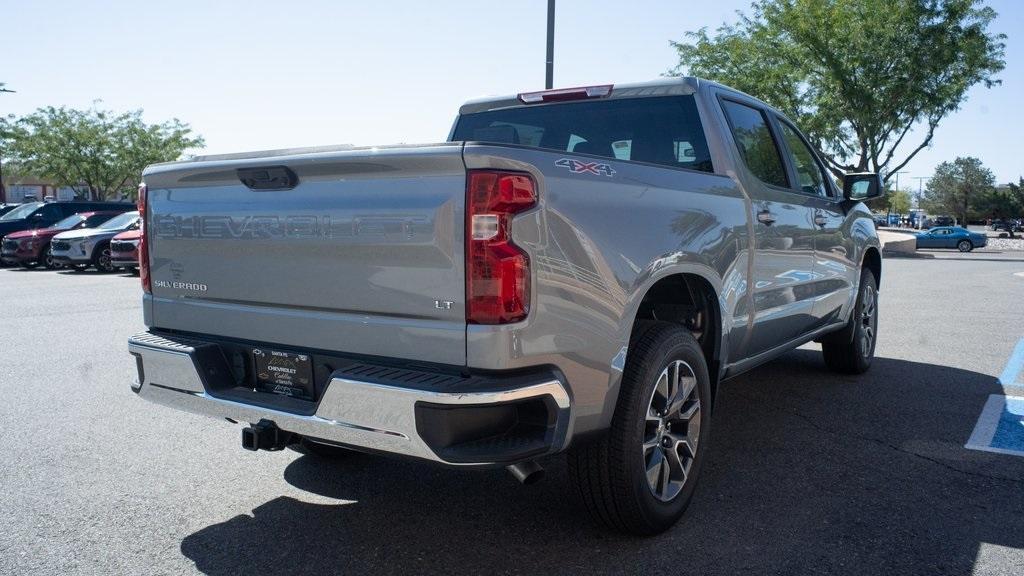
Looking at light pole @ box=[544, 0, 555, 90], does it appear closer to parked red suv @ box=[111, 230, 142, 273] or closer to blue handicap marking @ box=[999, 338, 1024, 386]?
blue handicap marking @ box=[999, 338, 1024, 386]

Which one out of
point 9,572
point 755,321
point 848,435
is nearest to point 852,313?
point 848,435

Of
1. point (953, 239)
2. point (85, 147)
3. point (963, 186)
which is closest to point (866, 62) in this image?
point (953, 239)

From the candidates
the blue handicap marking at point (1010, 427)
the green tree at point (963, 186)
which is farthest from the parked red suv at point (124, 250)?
the green tree at point (963, 186)

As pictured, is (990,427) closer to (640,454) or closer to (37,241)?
(640,454)

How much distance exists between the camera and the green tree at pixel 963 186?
104m

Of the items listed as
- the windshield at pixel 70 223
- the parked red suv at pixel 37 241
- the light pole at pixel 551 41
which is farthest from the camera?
the windshield at pixel 70 223

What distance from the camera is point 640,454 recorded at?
3123 millimetres

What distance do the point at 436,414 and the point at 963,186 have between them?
118309 millimetres

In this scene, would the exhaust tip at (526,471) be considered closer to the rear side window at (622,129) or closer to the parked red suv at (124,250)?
the rear side window at (622,129)

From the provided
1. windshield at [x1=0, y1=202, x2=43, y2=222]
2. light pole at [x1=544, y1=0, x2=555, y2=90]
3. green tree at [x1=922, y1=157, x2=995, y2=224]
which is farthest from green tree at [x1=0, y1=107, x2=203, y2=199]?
green tree at [x1=922, y1=157, x2=995, y2=224]

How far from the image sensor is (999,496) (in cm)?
380

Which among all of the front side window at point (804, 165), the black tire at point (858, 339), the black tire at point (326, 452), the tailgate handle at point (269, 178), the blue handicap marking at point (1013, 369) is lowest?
the blue handicap marking at point (1013, 369)

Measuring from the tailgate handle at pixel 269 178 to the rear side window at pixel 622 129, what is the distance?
4.80 feet

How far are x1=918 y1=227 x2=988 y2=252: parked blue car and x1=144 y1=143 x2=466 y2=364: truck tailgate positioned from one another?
150 ft
